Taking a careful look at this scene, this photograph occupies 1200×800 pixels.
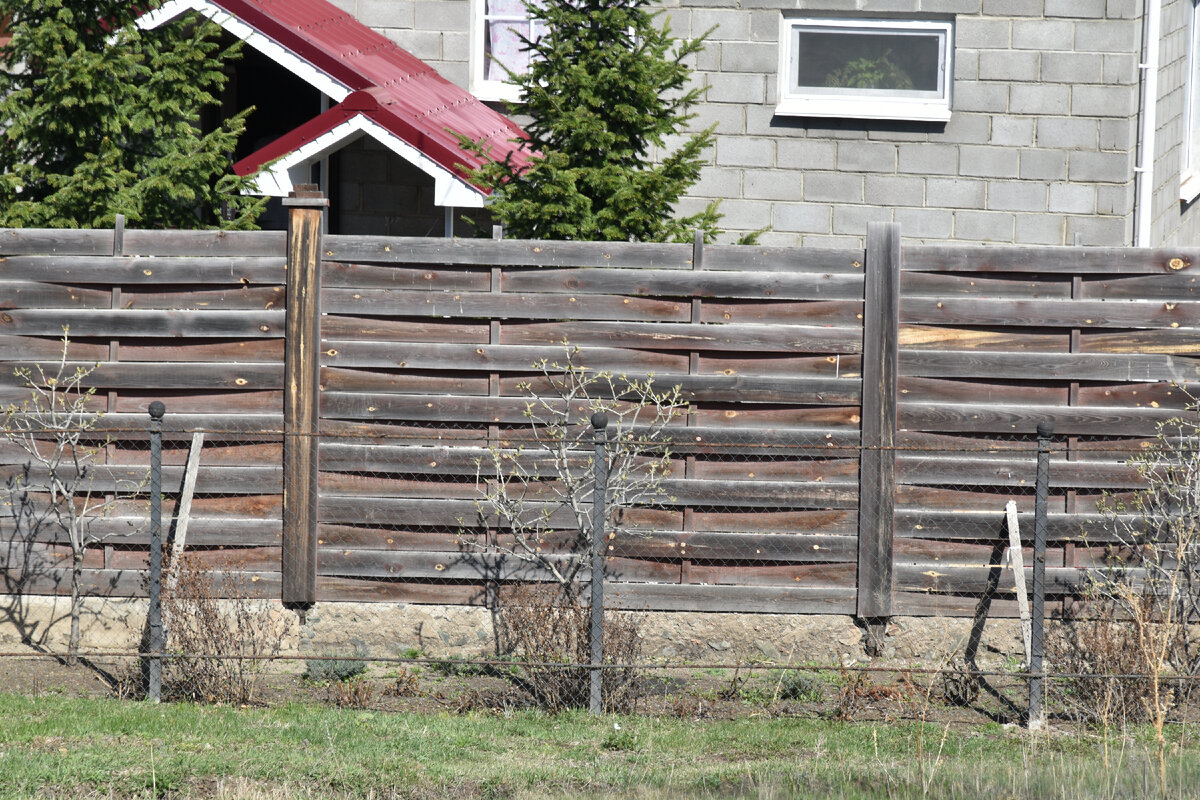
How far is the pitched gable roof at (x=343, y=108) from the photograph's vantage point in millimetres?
9000

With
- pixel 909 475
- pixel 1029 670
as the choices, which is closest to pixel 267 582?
pixel 909 475

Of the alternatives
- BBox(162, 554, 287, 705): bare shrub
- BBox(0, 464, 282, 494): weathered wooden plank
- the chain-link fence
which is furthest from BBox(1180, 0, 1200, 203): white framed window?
BBox(162, 554, 287, 705): bare shrub

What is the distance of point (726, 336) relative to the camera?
710cm

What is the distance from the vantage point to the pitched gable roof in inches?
354

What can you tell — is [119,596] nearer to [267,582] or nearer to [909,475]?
[267,582]

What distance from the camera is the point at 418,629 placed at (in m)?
7.23

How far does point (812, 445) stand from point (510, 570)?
186 centimetres

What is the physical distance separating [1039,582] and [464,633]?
3.16 m

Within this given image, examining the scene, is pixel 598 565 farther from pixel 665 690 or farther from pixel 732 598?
pixel 732 598

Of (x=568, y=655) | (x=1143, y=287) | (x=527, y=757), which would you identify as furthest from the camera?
(x=1143, y=287)

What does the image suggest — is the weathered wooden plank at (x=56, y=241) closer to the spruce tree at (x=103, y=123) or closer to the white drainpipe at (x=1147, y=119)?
the spruce tree at (x=103, y=123)

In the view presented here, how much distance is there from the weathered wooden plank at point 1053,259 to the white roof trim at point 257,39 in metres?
4.64

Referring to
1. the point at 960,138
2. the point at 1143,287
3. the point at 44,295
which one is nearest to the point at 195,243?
the point at 44,295

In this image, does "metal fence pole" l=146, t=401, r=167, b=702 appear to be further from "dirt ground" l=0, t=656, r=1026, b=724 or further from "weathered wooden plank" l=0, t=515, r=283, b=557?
"weathered wooden plank" l=0, t=515, r=283, b=557
